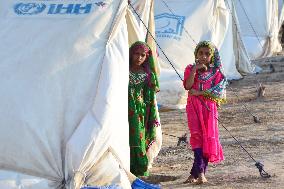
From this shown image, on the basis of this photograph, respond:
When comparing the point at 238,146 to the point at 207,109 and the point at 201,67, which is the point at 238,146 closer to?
the point at 207,109

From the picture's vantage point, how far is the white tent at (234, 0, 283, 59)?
1873cm

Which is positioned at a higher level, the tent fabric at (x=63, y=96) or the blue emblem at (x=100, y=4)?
the blue emblem at (x=100, y=4)

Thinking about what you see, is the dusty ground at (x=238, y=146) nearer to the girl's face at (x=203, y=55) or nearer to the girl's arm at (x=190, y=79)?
the girl's arm at (x=190, y=79)

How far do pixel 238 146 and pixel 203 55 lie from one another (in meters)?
2.19

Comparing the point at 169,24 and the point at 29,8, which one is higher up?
the point at 169,24

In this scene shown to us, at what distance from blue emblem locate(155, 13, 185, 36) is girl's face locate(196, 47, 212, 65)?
6.14 meters

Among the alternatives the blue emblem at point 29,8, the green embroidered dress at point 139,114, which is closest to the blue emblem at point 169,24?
the green embroidered dress at point 139,114

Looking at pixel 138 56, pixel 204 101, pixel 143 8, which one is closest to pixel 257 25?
pixel 143 8

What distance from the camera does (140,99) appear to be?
6223 millimetres

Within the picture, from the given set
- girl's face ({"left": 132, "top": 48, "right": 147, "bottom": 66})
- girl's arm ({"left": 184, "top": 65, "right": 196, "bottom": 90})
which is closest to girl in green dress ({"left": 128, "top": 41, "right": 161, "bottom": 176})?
girl's face ({"left": 132, "top": 48, "right": 147, "bottom": 66})

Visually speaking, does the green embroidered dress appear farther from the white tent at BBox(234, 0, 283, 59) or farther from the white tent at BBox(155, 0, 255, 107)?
the white tent at BBox(234, 0, 283, 59)

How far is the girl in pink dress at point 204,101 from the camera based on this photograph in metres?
6.12

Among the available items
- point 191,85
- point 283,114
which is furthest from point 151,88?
point 283,114

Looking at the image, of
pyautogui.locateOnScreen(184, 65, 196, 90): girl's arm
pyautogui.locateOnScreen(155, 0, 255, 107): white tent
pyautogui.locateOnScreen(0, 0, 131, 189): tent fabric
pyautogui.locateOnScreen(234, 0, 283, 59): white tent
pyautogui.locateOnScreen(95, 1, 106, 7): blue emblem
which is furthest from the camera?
pyautogui.locateOnScreen(234, 0, 283, 59): white tent
